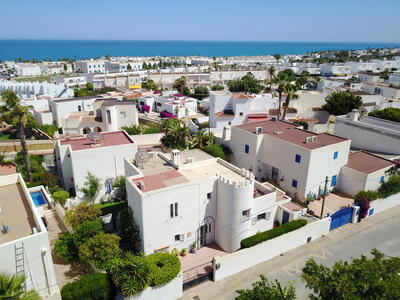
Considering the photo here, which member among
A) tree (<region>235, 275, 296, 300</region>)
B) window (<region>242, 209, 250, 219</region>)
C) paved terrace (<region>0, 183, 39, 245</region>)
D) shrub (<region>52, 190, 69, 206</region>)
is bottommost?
shrub (<region>52, 190, 69, 206</region>)

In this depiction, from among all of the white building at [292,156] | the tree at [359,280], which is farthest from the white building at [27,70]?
the tree at [359,280]

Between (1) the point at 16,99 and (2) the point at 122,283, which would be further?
(1) the point at 16,99

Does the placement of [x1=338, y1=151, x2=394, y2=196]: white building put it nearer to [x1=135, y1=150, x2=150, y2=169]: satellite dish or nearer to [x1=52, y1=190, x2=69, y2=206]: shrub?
[x1=135, y1=150, x2=150, y2=169]: satellite dish

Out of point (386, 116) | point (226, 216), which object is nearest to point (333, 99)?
point (386, 116)

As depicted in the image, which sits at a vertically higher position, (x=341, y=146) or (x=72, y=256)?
(x=341, y=146)

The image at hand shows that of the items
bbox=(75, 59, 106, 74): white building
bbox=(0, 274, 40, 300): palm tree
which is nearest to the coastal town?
bbox=(0, 274, 40, 300): palm tree

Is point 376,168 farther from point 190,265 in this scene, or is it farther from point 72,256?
point 72,256

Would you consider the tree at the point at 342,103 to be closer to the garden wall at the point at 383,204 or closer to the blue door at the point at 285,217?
the garden wall at the point at 383,204
